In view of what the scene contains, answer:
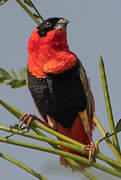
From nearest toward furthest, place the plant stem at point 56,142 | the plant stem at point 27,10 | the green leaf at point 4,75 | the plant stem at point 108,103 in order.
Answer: the plant stem at point 56,142 < the plant stem at point 108,103 < the green leaf at point 4,75 < the plant stem at point 27,10

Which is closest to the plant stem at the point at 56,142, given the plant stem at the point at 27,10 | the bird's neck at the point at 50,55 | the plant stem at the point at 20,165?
the plant stem at the point at 20,165

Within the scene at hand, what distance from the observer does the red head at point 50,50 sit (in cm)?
232

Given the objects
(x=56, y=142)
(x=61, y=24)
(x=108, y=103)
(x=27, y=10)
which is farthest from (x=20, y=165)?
(x=61, y=24)

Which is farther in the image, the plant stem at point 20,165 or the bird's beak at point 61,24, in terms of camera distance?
the bird's beak at point 61,24

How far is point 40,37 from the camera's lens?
2.58 metres

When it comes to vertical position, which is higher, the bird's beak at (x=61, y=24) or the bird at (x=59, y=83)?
the bird's beak at (x=61, y=24)

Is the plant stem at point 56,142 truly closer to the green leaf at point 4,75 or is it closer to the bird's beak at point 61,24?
the green leaf at point 4,75

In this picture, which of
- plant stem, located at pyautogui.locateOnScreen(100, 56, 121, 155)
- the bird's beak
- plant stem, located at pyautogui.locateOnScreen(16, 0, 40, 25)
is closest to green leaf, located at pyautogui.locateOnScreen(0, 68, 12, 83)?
plant stem, located at pyautogui.locateOnScreen(16, 0, 40, 25)

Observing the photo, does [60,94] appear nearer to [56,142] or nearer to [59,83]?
[59,83]

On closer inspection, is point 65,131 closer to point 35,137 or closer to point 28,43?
point 28,43

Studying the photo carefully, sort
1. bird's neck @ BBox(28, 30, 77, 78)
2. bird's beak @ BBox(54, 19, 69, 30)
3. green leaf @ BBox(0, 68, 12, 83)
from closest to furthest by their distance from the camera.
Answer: green leaf @ BBox(0, 68, 12, 83), bird's neck @ BBox(28, 30, 77, 78), bird's beak @ BBox(54, 19, 69, 30)

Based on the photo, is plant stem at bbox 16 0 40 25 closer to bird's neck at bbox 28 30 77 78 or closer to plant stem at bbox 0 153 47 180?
bird's neck at bbox 28 30 77 78

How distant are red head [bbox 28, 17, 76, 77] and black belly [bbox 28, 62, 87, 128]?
0.06m

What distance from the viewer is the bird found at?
234 centimetres
